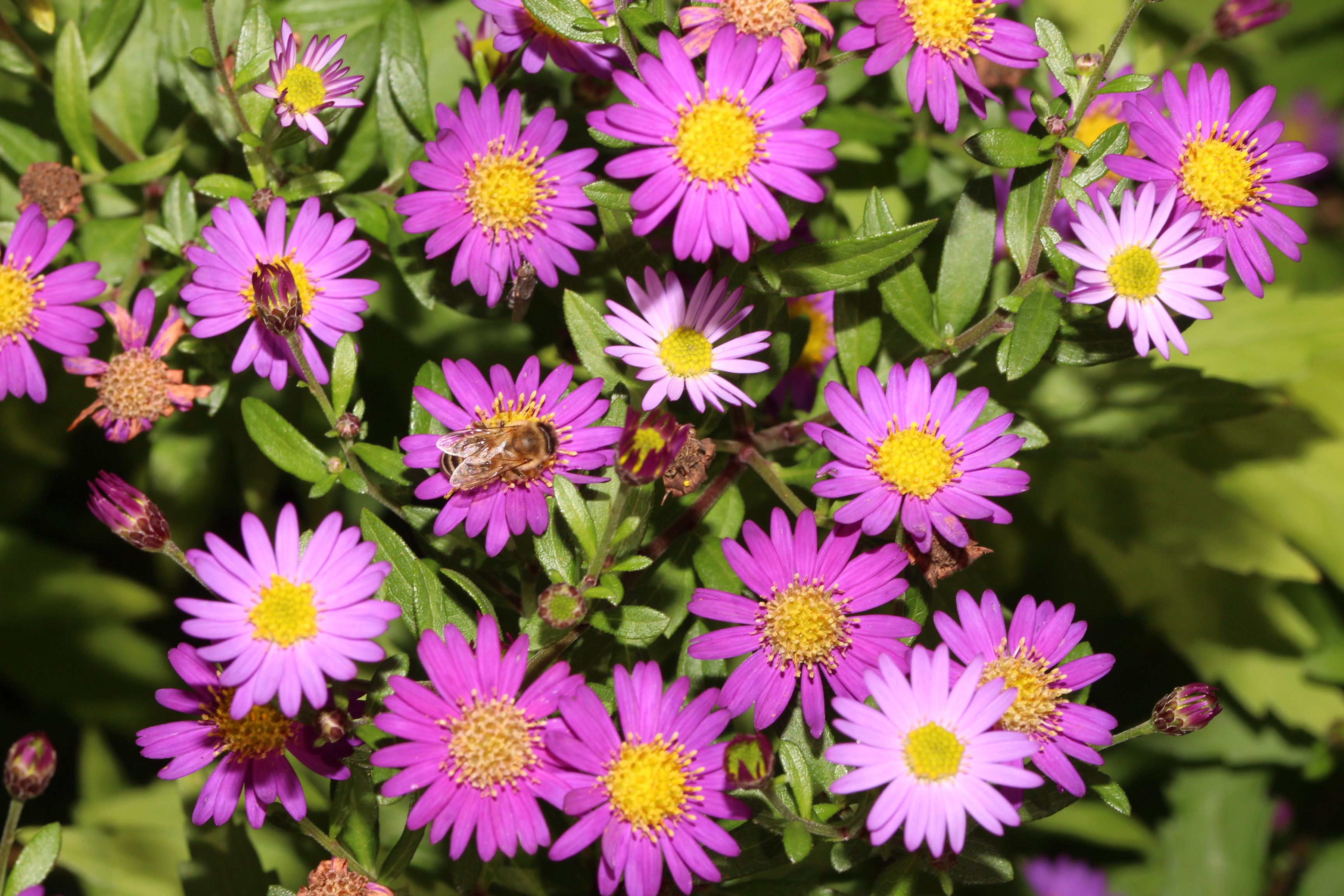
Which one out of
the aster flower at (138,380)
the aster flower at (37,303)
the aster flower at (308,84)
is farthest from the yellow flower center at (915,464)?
the aster flower at (37,303)

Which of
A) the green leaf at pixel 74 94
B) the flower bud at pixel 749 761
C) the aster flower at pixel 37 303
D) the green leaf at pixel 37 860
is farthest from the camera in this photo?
the green leaf at pixel 74 94

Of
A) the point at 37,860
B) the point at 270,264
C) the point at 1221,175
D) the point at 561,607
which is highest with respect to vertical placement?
the point at 1221,175

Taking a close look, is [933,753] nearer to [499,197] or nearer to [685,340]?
[685,340]

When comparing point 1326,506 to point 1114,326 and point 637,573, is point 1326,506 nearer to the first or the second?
point 1114,326

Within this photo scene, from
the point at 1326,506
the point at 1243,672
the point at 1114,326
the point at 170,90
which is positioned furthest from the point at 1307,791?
the point at 170,90

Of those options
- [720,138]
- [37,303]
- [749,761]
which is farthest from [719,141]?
[37,303]

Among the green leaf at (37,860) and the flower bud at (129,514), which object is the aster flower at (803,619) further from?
the green leaf at (37,860)

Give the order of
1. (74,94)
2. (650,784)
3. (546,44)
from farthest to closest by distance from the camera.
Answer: (74,94)
(546,44)
(650,784)

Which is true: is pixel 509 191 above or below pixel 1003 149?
below

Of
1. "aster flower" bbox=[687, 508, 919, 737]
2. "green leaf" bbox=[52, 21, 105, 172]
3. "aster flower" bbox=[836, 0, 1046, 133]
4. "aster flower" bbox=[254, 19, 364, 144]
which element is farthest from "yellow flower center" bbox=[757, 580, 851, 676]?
"green leaf" bbox=[52, 21, 105, 172]
